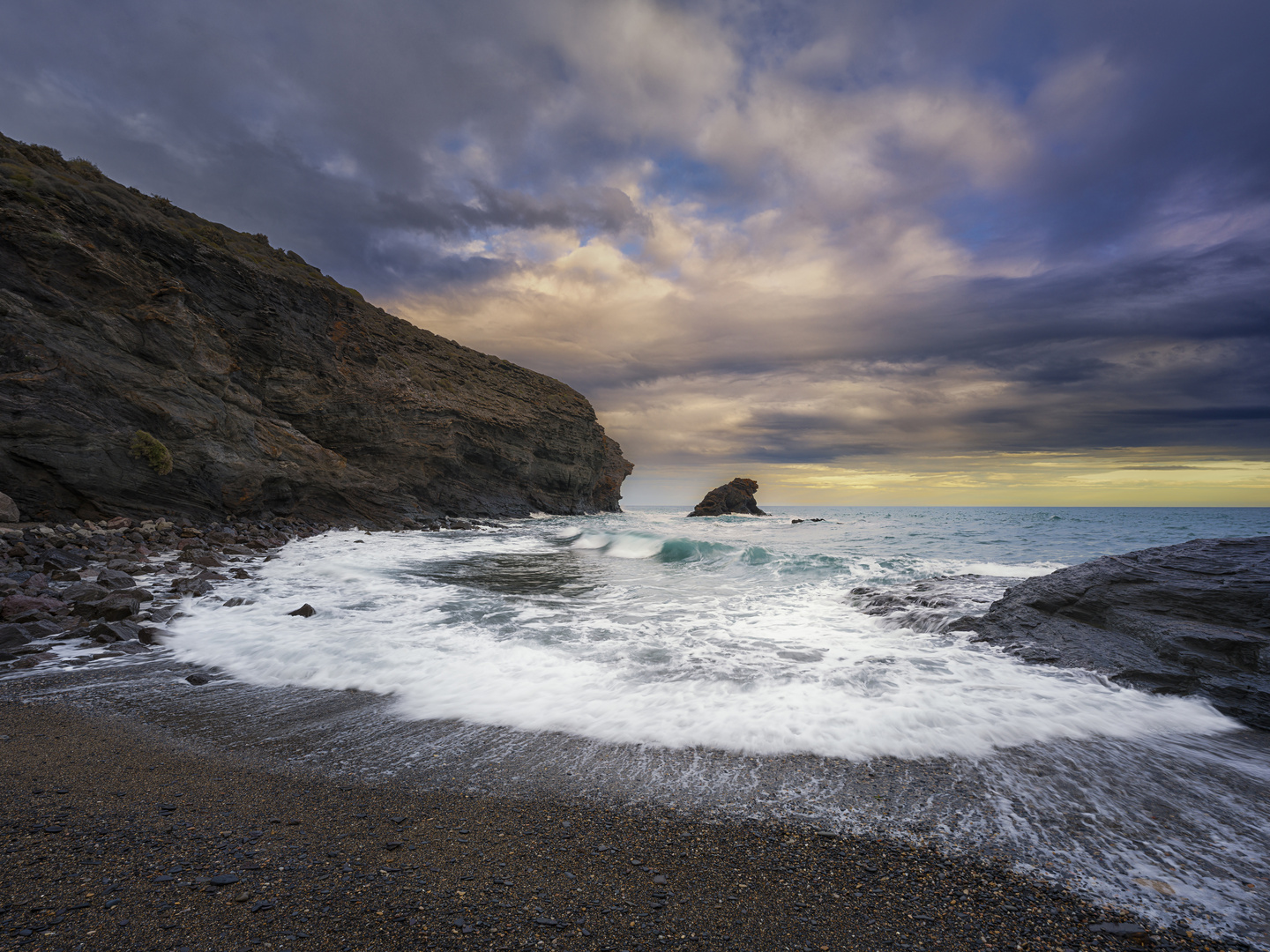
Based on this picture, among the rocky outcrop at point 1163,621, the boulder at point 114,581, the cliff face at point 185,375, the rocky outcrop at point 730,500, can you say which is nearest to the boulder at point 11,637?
the boulder at point 114,581

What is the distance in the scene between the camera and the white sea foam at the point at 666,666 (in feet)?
13.1

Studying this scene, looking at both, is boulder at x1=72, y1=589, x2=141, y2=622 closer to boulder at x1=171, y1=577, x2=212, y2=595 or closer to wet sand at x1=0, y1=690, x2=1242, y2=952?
boulder at x1=171, y1=577, x2=212, y2=595

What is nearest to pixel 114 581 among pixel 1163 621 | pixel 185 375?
pixel 185 375

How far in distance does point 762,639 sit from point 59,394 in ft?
62.6

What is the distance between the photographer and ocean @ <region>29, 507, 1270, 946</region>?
2662 mm

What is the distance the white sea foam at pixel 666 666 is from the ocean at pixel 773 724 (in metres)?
0.03

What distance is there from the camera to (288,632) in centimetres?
616

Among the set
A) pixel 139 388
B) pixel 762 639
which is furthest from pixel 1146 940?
pixel 139 388

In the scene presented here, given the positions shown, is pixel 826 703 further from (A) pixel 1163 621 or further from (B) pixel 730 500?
(B) pixel 730 500

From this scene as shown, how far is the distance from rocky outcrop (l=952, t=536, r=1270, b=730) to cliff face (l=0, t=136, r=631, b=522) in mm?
21191

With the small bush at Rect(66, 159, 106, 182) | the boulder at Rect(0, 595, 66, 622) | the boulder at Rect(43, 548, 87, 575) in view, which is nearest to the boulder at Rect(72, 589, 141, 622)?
the boulder at Rect(0, 595, 66, 622)

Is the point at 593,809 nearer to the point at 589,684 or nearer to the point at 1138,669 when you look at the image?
the point at 589,684

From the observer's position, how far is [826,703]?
444 cm

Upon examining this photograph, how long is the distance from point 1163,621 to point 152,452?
→ 22986mm
